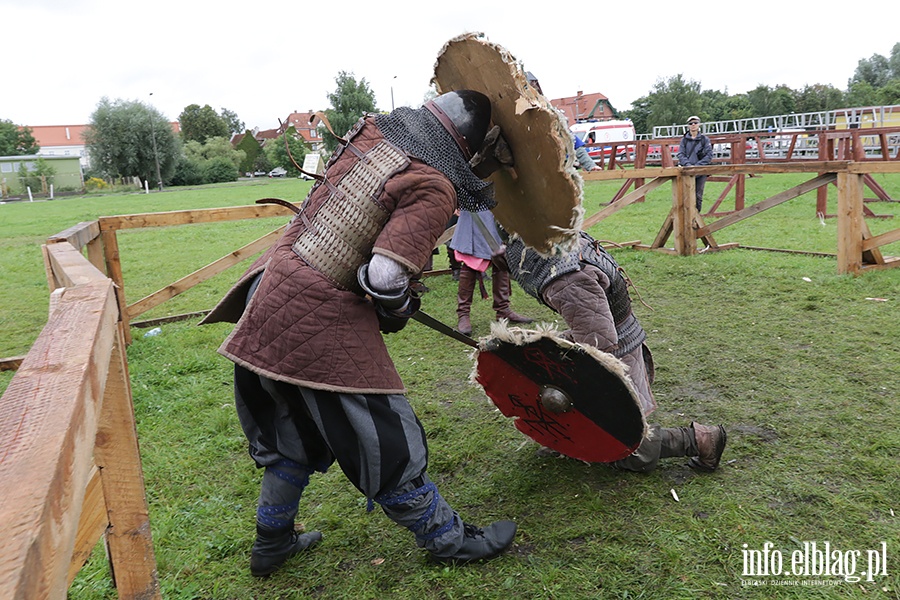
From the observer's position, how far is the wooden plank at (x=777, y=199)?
6995mm

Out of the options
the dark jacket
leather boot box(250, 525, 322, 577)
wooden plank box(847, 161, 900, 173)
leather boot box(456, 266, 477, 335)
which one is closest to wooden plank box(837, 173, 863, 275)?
wooden plank box(847, 161, 900, 173)

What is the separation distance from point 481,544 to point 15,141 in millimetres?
95776

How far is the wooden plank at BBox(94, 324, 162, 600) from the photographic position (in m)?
1.74

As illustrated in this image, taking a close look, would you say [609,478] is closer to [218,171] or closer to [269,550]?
[269,550]

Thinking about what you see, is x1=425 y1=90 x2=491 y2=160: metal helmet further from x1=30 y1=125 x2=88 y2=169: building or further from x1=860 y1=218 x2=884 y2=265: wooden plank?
x1=30 y1=125 x2=88 y2=169: building

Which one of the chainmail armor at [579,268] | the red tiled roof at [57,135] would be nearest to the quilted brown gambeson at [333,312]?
the chainmail armor at [579,268]

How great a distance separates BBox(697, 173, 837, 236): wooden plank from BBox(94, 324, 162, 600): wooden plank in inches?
268

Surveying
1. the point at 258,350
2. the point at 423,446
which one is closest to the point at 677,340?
the point at 423,446

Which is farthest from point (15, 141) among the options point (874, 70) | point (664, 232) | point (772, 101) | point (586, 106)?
point (874, 70)

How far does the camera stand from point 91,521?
1739 millimetres

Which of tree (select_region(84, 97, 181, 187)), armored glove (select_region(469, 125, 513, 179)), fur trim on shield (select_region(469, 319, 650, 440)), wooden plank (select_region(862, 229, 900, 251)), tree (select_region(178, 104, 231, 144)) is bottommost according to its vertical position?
wooden plank (select_region(862, 229, 900, 251))

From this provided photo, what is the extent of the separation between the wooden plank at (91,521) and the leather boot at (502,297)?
4.39 m

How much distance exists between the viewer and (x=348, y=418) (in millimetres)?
2234

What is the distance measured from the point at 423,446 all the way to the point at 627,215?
1190cm
